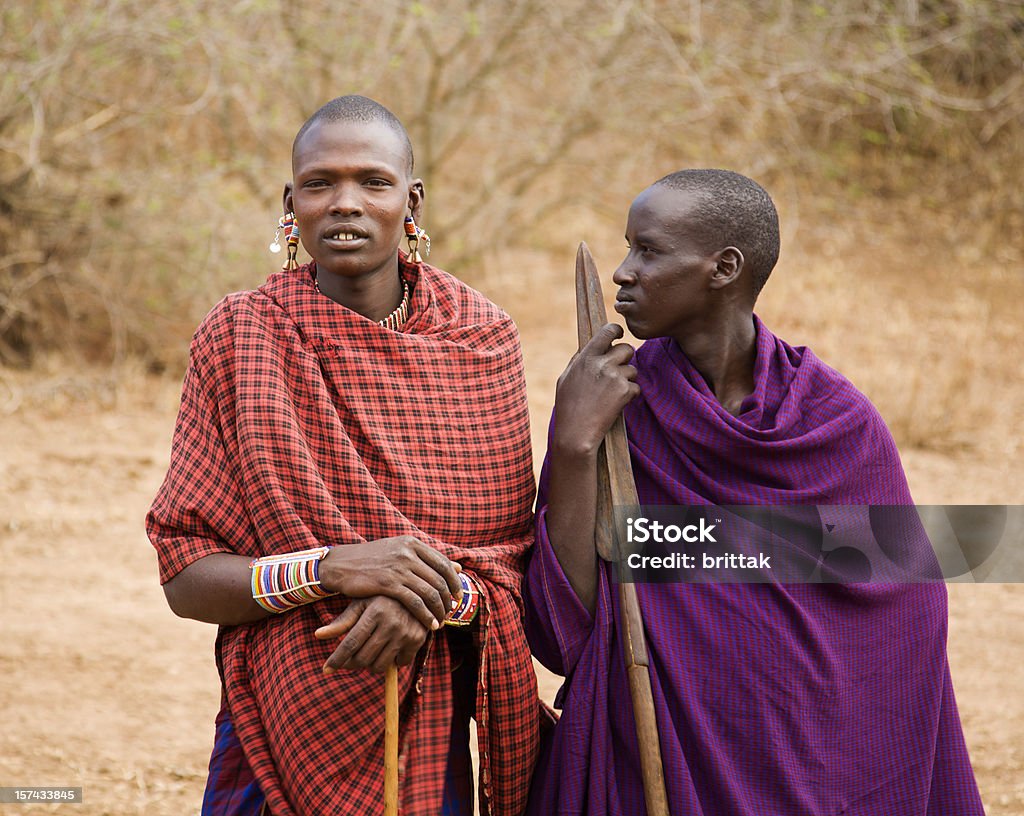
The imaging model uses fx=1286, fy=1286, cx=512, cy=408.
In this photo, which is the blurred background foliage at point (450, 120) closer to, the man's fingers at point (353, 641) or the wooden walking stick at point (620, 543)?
the wooden walking stick at point (620, 543)

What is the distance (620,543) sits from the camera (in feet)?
7.77

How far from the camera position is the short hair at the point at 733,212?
239cm

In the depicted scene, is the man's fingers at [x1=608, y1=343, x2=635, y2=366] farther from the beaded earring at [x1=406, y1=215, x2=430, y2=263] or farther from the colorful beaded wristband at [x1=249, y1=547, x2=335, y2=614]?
the colorful beaded wristband at [x1=249, y1=547, x2=335, y2=614]

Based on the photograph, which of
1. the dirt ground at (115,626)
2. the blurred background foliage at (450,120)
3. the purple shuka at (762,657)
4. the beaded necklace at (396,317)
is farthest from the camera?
the blurred background foliage at (450,120)

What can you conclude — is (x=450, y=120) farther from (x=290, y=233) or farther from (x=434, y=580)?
(x=434, y=580)

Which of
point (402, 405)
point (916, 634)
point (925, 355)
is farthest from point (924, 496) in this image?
point (402, 405)

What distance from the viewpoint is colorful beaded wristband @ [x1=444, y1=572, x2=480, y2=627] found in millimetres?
2256

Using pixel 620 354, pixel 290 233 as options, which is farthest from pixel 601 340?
pixel 290 233

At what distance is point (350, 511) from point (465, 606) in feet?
0.87

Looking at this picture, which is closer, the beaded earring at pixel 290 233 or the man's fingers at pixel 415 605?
the man's fingers at pixel 415 605

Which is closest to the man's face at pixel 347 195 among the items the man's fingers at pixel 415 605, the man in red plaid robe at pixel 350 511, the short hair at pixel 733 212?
the man in red plaid robe at pixel 350 511

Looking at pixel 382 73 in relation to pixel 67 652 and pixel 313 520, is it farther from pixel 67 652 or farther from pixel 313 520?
pixel 313 520

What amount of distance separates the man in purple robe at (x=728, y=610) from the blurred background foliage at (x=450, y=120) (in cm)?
525

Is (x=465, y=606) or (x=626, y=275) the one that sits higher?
(x=626, y=275)
